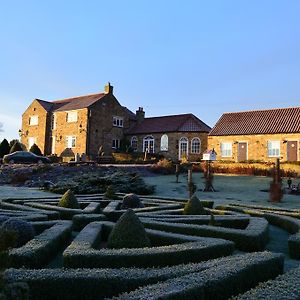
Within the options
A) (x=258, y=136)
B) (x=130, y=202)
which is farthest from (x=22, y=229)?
(x=258, y=136)

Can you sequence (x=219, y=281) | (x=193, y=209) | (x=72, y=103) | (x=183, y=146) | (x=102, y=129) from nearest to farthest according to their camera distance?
(x=219, y=281)
(x=193, y=209)
(x=183, y=146)
(x=102, y=129)
(x=72, y=103)

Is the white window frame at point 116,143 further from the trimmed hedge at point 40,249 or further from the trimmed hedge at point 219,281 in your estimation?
the trimmed hedge at point 219,281

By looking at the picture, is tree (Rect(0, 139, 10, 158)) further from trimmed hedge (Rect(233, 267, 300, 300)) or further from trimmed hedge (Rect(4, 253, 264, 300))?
trimmed hedge (Rect(233, 267, 300, 300))

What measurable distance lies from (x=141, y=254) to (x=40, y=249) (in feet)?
6.21

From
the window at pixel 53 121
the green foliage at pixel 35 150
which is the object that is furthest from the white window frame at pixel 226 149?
the window at pixel 53 121

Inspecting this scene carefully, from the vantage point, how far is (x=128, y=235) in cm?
757

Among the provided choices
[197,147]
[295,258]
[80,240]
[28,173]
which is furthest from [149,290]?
[197,147]

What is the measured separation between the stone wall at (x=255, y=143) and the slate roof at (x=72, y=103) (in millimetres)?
16497

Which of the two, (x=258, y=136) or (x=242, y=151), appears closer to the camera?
(x=258, y=136)

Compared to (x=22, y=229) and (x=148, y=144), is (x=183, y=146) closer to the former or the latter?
(x=148, y=144)

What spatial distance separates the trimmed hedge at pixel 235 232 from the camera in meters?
8.40

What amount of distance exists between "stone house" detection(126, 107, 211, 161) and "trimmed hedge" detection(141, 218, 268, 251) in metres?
31.9

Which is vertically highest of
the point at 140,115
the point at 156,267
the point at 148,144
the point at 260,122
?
the point at 140,115

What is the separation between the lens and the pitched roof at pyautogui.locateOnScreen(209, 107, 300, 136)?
3603 centimetres
